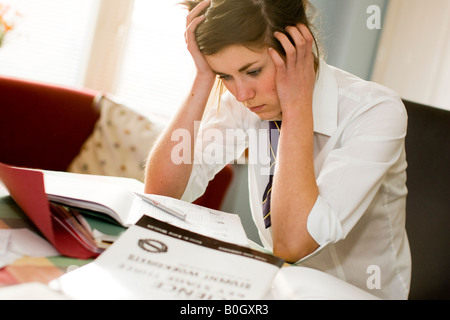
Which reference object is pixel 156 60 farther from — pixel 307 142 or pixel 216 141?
pixel 307 142

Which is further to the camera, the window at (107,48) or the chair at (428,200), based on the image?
the window at (107,48)

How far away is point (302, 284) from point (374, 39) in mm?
2074

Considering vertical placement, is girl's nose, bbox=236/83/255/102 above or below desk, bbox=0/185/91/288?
above

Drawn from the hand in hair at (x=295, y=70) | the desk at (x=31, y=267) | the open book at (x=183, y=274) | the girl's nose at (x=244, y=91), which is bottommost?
the desk at (x=31, y=267)

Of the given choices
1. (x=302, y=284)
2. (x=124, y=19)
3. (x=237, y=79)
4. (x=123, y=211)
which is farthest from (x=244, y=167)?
(x=302, y=284)

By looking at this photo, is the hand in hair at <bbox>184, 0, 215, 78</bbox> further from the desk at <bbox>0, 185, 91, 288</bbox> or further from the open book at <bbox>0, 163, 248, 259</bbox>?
the desk at <bbox>0, 185, 91, 288</bbox>

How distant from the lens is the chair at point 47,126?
2.08 m

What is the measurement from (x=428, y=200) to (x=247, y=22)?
693 mm

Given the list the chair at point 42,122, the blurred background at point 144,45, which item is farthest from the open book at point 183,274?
the blurred background at point 144,45

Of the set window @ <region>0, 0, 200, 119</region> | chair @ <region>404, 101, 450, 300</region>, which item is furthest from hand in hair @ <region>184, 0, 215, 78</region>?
window @ <region>0, 0, 200, 119</region>

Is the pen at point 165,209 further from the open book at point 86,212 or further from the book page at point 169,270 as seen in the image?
the book page at point 169,270

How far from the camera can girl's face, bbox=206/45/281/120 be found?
1.03 m

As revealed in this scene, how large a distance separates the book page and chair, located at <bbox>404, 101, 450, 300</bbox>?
31.3 inches

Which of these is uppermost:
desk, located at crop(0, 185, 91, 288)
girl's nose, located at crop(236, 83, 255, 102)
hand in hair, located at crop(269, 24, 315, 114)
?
hand in hair, located at crop(269, 24, 315, 114)
